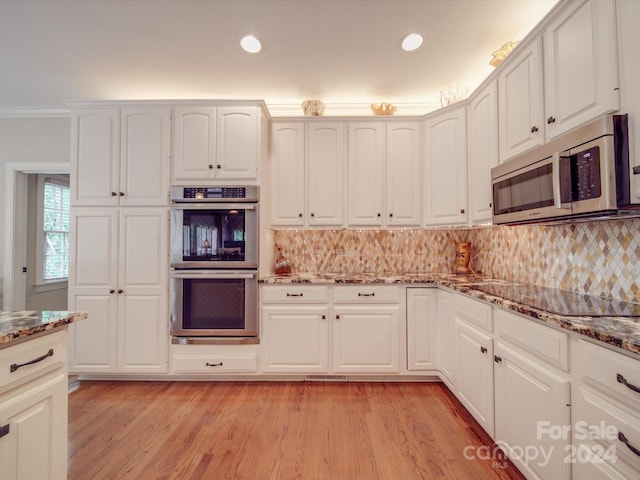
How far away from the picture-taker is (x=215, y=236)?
256cm

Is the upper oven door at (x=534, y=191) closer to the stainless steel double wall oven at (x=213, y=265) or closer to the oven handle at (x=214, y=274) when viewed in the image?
the stainless steel double wall oven at (x=213, y=265)

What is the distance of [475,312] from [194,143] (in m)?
2.64

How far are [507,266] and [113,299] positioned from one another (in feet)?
11.4

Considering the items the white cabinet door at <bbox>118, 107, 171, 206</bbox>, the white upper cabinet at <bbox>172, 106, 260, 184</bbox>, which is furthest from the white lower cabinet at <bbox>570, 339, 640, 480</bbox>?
the white cabinet door at <bbox>118, 107, 171, 206</bbox>

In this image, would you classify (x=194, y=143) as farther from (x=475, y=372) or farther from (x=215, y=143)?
(x=475, y=372)

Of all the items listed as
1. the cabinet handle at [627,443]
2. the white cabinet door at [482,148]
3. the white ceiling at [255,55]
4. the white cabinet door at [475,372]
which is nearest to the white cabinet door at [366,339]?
the white cabinet door at [475,372]

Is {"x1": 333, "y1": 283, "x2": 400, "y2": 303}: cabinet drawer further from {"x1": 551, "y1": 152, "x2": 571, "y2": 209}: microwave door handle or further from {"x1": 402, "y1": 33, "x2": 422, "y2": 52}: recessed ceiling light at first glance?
{"x1": 402, "y1": 33, "x2": 422, "y2": 52}: recessed ceiling light

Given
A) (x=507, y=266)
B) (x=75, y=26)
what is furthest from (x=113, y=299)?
(x=507, y=266)

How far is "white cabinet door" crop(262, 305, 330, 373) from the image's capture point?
257 cm

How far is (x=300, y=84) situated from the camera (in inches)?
111

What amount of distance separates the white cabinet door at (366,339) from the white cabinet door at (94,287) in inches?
78.2

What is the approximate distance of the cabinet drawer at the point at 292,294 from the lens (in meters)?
2.58

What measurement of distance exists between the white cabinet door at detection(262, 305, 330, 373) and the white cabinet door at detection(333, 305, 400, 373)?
0.12 meters

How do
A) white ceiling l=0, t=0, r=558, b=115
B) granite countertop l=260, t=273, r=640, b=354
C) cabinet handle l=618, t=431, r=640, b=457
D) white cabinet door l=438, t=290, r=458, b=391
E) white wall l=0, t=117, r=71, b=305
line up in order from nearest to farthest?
cabinet handle l=618, t=431, r=640, b=457, granite countertop l=260, t=273, r=640, b=354, white ceiling l=0, t=0, r=558, b=115, white cabinet door l=438, t=290, r=458, b=391, white wall l=0, t=117, r=71, b=305
